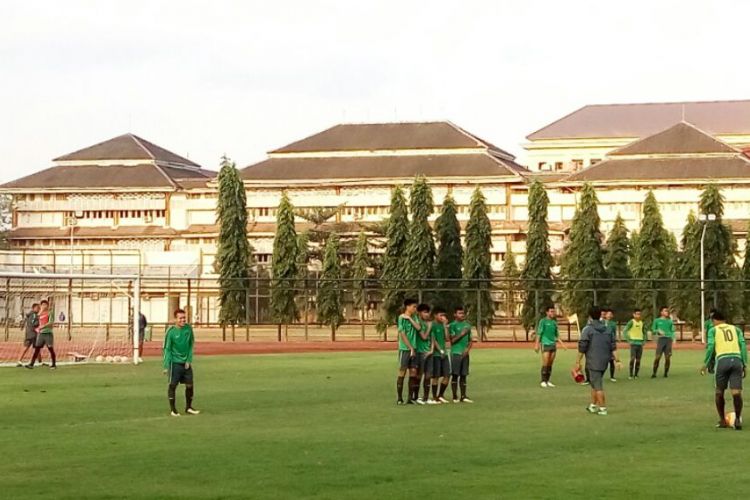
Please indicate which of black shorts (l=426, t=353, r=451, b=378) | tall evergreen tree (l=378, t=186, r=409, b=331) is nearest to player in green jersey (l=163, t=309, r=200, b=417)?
black shorts (l=426, t=353, r=451, b=378)

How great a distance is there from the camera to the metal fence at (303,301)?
226 ft

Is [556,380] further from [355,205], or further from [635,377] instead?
[355,205]

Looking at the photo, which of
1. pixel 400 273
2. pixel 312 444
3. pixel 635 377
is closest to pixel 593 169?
pixel 400 273

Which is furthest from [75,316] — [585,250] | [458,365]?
[458,365]

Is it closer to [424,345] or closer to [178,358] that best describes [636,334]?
[424,345]

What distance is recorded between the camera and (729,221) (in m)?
101

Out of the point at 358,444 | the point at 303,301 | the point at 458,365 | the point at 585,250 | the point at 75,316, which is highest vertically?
the point at 585,250

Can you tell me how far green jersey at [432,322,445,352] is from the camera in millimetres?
27594

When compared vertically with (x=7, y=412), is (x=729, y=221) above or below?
above

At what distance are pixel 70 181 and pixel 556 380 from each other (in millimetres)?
85487

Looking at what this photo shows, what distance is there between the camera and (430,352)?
27203 mm

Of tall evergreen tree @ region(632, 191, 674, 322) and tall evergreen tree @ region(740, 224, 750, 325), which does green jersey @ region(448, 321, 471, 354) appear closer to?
tall evergreen tree @ region(740, 224, 750, 325)

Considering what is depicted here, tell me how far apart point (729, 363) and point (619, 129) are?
11110 cm

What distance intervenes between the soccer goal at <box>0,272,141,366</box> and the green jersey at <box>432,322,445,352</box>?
16894 mm
